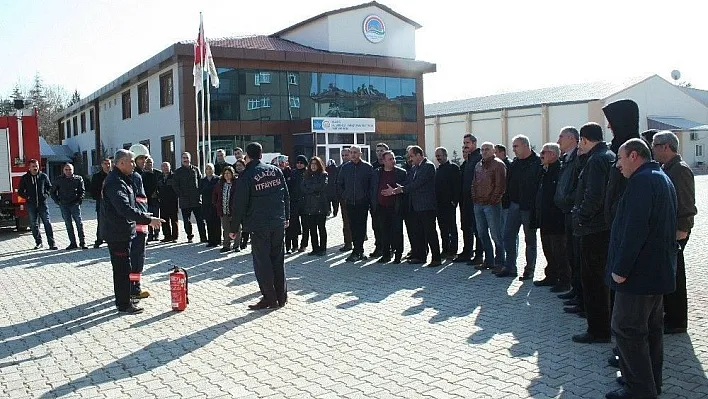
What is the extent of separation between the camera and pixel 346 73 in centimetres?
3238

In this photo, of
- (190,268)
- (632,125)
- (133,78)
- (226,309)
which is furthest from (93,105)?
(632,125)

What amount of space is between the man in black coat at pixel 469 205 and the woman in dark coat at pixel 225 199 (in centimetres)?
462

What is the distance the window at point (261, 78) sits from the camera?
29906 mm

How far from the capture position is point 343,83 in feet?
106

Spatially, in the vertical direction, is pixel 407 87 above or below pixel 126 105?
above

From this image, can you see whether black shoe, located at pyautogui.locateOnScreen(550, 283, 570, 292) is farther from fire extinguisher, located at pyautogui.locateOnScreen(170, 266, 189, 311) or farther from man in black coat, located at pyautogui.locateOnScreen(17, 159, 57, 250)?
man in black coat, located at pyautogui.locateOnScreen(17, 159, 57, 250)

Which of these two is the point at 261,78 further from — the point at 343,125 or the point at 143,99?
the point at 143,99

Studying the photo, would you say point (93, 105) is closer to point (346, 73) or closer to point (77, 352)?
point (346, 73)

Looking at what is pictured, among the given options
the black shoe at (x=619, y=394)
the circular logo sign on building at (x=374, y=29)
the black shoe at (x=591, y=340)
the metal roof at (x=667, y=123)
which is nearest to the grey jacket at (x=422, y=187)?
the black shoe at (x=591, y=340)

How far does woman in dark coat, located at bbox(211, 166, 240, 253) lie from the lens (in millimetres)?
12477

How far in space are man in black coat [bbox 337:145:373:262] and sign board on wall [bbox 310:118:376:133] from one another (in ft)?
60.8

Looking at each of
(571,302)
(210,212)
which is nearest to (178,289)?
(571,302)

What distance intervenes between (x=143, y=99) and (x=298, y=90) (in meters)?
9.03

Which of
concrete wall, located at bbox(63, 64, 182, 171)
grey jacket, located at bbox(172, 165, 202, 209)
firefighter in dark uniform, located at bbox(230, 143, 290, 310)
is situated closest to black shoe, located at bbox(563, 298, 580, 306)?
firefighter in dark uniform, located at bbox(230, 143, 290, 310)
